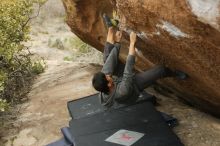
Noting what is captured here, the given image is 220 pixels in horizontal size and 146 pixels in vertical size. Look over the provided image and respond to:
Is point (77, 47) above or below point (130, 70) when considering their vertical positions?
below

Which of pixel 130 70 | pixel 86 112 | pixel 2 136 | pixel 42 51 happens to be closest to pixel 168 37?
pixel 130 70

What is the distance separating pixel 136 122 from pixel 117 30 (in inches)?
60.9

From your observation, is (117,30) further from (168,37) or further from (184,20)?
(184,20)

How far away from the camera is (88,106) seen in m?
7.46

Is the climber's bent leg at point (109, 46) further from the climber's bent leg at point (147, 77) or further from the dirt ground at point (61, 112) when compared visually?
the dirt ground at point (61, 112)

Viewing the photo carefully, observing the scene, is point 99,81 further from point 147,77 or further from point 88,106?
point 88,106

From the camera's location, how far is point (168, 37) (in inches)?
205

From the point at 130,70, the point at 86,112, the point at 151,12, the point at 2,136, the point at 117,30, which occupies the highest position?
the point at 151,12

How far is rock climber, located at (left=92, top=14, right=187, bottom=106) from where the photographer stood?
5.87m

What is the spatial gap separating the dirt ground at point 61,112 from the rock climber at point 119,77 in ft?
3.11

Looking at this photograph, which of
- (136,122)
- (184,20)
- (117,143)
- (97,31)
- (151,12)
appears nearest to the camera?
(184,20)

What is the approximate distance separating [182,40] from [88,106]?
2.98 metres

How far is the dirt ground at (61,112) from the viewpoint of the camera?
6.48 metres

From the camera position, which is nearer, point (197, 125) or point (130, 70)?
point (130, 70)
